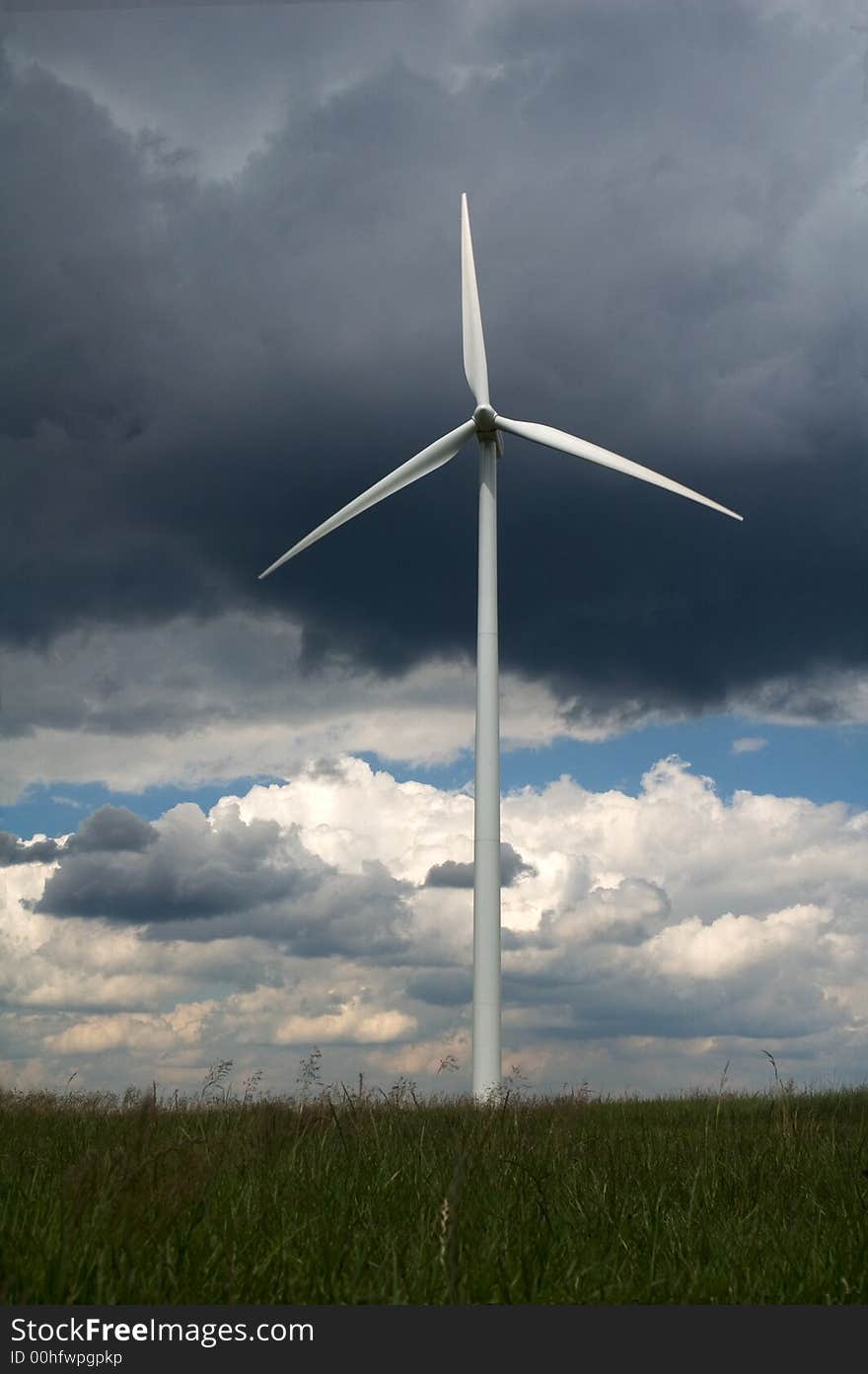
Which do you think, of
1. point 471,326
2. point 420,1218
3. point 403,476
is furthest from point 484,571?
point 420,1218

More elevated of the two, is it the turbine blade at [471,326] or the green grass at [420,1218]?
the turbine blade at [471,326]

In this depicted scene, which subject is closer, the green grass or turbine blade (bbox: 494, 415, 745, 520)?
the green grass

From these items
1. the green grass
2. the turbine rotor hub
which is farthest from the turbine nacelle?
the green grass

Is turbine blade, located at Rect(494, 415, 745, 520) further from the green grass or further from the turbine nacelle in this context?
the green grass

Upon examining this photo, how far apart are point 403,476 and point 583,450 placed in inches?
179

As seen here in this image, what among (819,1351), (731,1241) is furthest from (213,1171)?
(819,1351)

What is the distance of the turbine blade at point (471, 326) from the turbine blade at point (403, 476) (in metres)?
1.33

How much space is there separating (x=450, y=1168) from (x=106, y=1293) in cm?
443

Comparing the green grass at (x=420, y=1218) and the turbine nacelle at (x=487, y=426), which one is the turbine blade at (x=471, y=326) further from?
the green grass at (x=420, y=1218)

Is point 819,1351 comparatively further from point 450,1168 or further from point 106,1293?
point 450,1168

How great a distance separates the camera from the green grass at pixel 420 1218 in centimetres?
626

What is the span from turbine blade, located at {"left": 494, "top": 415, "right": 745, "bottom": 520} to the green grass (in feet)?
61.7

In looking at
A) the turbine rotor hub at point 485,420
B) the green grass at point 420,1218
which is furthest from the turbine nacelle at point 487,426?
the green grass at point 420,1218

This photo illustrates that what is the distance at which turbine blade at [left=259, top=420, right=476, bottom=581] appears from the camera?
29188 mm
